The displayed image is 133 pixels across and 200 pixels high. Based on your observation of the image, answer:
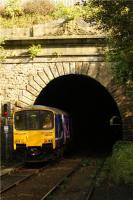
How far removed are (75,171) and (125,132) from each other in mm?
7077

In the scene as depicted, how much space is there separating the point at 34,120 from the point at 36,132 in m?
0.67

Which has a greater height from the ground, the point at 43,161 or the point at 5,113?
the point at 5,113

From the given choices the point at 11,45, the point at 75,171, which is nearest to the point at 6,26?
the point at 11,45

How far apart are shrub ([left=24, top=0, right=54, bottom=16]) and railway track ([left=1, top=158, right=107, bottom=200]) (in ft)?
43.5

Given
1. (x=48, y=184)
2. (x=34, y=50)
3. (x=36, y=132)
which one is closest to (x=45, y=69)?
(x=34, y=50)

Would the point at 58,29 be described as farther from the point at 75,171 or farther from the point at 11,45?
the point at 75,171

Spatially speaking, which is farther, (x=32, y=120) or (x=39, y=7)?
(x=39, y=7)

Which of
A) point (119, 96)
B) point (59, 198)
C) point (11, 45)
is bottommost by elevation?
point (59, 198)

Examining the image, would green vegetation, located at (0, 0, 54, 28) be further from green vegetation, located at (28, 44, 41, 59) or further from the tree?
the tree

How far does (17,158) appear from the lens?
27750mm

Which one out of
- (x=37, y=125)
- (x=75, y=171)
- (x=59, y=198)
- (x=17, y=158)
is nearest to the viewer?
(x=59, y=198)

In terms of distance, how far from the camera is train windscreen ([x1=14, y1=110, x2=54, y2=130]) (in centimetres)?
2550

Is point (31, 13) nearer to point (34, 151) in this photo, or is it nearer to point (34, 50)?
point (34, 50)

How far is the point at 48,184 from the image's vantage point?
17.8 m
